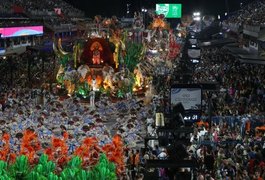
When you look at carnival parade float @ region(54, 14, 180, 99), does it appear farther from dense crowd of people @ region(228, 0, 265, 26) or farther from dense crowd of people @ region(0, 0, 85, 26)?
dense crowd of people @ region(0, 0, 85, 26)

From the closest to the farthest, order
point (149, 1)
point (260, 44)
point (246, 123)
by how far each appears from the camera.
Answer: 1. point (246, 123)
2. point (260, 44)
3. point (149, 1)

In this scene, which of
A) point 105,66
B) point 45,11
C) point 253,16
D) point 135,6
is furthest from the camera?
point 135,6

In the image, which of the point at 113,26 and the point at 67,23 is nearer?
the point at 113,26

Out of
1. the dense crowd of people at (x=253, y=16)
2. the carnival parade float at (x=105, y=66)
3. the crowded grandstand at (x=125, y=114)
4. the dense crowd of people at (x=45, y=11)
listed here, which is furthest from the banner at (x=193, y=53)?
the dense crowd of people at (x=45, y=11)

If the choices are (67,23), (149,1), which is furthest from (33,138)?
(149,1)

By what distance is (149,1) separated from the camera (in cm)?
10119

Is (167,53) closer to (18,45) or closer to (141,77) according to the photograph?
(18,45)

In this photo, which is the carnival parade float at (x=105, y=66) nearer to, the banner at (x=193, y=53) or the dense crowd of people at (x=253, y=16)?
the banner at (x=193, y=53)

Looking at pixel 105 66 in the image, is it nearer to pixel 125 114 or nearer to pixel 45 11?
pixel 125 114

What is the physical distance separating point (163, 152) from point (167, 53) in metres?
41.8

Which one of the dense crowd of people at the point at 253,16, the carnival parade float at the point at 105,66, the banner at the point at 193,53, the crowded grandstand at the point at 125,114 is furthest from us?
the dense crowd of people at the point at 253,16

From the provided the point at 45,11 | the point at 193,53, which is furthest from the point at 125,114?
the point at 45,11

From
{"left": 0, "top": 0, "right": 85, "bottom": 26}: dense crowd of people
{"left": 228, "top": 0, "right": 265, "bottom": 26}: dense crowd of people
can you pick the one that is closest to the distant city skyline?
{"left": 0, "top": 0, "right": 85, "bottom": 26}: dense crowd of people

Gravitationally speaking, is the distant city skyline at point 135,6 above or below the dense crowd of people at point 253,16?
below
